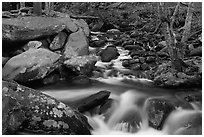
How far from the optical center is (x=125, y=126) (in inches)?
189

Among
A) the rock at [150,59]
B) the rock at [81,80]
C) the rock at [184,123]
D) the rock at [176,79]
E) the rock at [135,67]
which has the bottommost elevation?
the rock at [81,80]

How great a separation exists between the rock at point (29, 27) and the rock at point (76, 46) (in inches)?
17.4

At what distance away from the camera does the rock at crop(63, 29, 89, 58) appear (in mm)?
8469

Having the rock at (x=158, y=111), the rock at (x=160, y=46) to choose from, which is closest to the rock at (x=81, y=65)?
the rock at (x=158, y=111)

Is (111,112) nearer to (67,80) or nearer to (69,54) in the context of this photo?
(67,80)

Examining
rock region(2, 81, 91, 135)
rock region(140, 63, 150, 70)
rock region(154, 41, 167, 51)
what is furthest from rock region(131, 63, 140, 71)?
rock region(2, 81, 91, 135)

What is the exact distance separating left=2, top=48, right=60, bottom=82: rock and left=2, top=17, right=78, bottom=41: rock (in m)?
1.46

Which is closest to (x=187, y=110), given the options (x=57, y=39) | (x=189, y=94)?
(x=189, y=94)

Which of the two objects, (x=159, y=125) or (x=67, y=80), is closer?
(x=159, y=125)

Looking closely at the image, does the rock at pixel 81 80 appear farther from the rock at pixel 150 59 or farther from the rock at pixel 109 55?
the rock at pixel 150 59

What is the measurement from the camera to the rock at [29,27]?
26.2ft

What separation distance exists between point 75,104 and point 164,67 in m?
2.81

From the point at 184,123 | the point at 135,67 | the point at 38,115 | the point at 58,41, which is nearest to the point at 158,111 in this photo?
A: the point at 184,123

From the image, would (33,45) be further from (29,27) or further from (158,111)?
(158,111)
